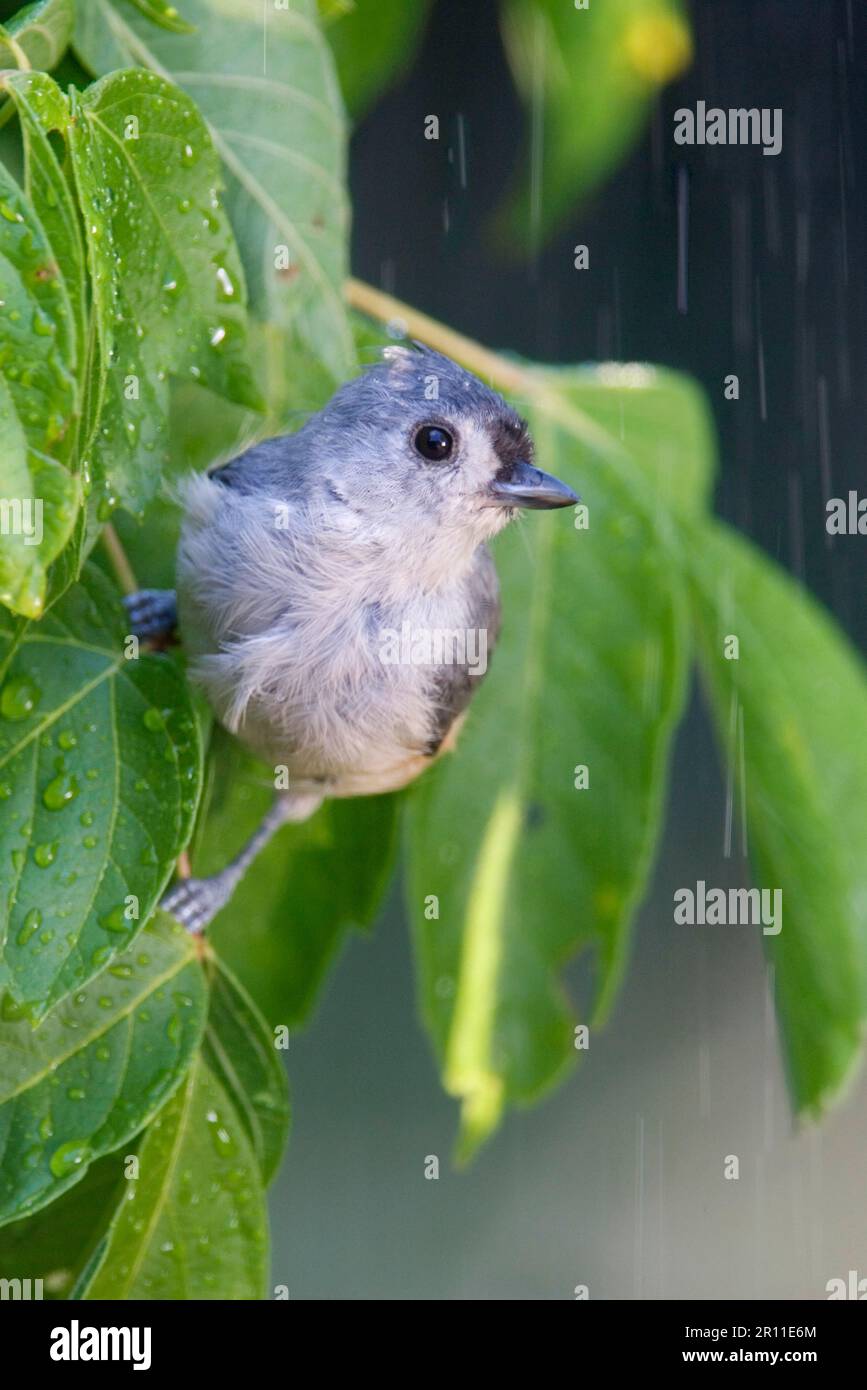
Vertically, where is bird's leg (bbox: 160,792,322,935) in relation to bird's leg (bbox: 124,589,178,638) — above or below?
below

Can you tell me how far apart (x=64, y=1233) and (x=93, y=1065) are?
243 mm

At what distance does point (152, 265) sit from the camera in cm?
127

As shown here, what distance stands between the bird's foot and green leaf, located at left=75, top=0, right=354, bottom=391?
1.85ft

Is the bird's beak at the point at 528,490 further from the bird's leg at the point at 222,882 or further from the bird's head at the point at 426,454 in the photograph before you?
the bird's leg at the point at 222,882

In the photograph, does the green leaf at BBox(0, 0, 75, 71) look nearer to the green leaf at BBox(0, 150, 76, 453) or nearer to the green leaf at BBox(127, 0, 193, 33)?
the green leaf at BBox(127, 0, 193, 33)

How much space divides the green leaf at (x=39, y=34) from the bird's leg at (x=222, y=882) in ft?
2.54

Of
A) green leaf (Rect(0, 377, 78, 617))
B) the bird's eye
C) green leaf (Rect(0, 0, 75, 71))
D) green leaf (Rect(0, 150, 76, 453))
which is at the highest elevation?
green leaf (Rect(0, 0, 75, 71))

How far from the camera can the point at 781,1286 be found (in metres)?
3.92

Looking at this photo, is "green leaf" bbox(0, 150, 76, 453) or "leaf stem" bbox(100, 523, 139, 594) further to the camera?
"leaf stem" bbox(100, 523, 139, 594)

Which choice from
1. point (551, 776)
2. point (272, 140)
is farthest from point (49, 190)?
point (551, 776)

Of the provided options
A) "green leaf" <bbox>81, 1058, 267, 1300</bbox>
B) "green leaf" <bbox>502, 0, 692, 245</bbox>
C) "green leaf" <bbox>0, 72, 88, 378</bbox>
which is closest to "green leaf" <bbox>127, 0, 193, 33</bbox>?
"green leaf" <bbox>0, 72, 88, 378</bbox>

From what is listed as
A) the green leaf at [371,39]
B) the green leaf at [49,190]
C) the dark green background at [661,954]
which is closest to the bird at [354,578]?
the green leaf at [371,39]

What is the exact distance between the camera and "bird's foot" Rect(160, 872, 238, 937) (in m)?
1.51

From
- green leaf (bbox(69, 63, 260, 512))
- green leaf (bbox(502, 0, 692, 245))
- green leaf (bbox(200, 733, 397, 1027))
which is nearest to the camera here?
green leaf (bbox(69, 63, 260, 512))
